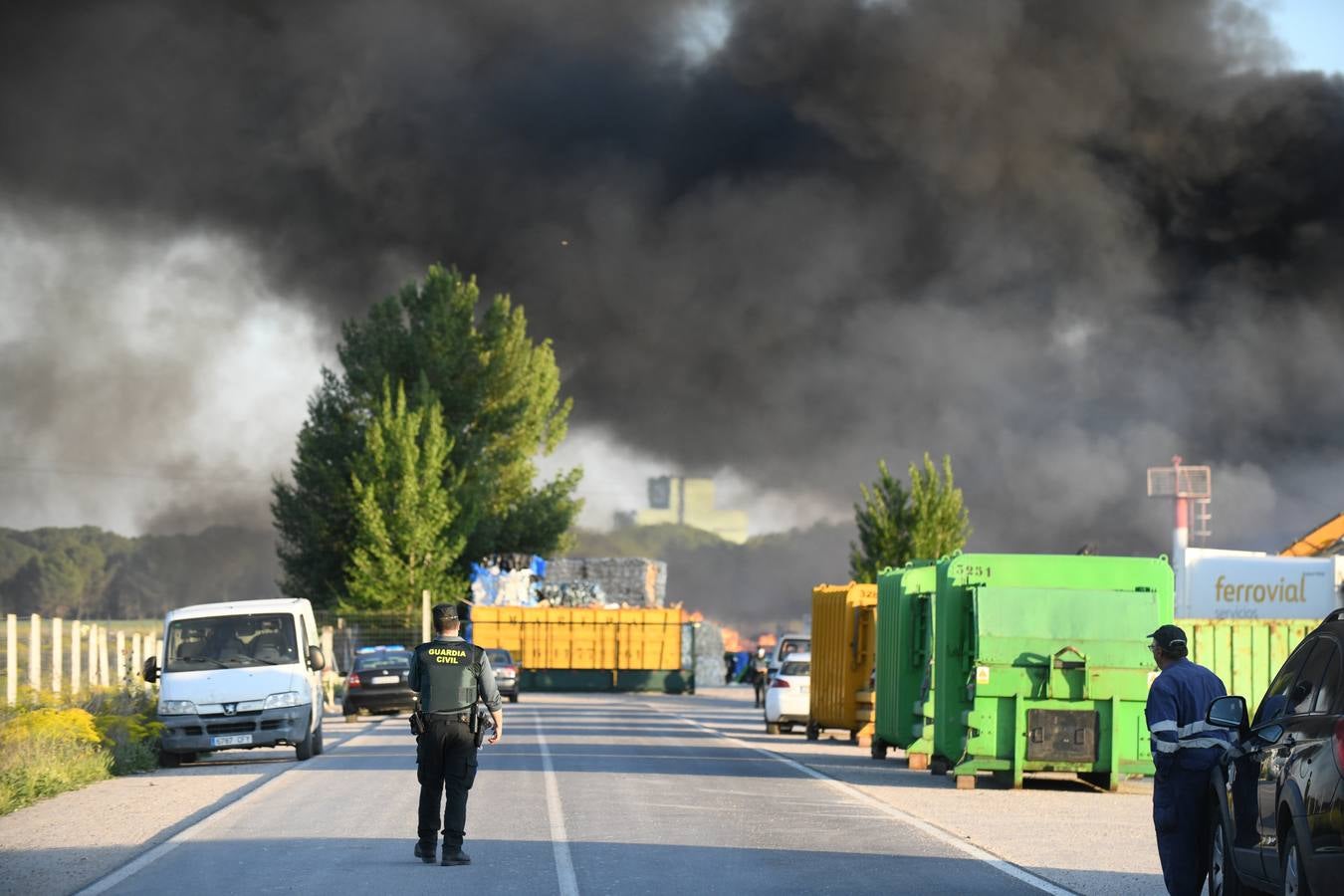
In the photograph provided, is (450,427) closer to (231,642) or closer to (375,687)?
(375,687)

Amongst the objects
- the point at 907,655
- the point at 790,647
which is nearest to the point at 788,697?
the point at 790,647

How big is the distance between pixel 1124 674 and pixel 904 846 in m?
7.76

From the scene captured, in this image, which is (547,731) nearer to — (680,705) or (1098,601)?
(1098,601)

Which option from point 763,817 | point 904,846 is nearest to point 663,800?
point 763,817

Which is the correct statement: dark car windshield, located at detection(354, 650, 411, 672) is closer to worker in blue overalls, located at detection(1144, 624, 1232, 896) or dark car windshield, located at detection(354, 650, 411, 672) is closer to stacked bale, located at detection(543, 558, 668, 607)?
worker in blue overalls, located at detection(1144, 624, 1232, 896)

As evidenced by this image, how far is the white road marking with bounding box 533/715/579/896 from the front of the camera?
12398mm

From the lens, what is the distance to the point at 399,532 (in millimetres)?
76062

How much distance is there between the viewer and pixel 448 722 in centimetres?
1402

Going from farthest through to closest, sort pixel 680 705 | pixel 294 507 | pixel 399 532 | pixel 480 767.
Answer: pixel 294 507 → pixel 399 532 → pixel 680 705 → pixel 480 767

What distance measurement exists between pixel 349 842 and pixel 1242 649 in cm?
1829

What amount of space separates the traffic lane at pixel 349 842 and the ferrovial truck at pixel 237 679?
2.56m

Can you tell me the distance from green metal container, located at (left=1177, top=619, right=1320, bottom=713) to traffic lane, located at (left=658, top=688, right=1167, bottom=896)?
4.07m

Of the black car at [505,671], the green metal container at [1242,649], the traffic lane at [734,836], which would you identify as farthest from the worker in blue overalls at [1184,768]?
the black car at [505,671]

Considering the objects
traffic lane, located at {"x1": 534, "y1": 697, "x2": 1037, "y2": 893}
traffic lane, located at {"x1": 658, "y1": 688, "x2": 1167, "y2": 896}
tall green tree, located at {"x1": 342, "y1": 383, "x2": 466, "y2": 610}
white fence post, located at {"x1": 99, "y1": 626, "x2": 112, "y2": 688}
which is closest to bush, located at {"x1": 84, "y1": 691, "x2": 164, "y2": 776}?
traffic lane, located at {"x1": 534, "y1": 697, "x2": 1037, "y2": 893}
